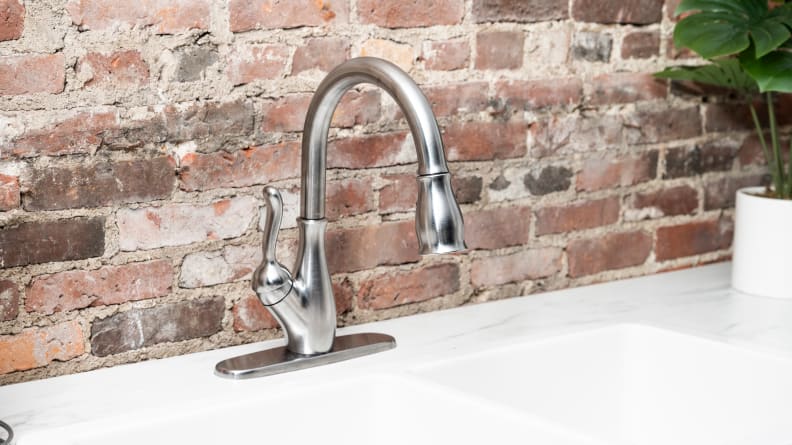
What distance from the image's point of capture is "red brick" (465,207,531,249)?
149 centimetres

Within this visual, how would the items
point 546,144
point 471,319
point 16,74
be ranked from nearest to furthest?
point 16,74
point 471,319
point 546,144

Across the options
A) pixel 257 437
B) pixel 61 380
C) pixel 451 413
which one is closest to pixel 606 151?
pixel 451 413

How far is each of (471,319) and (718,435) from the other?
1.26 feet

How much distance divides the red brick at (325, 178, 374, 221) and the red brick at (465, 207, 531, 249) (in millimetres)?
184

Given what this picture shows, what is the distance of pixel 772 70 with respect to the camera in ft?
4.58

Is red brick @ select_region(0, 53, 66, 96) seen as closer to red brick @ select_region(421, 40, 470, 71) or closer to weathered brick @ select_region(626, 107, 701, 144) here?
red brick @ select_region(421, 40, 470, 71)

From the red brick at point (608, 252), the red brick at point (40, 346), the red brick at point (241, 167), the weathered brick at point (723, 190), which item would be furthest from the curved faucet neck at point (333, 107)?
the weathered brick at point (723, 190)

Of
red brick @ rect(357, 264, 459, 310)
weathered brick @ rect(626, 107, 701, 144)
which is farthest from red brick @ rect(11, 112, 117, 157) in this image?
weathered brick @ rect(626, 107, 701, 144)

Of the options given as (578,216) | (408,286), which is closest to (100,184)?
(408,286)

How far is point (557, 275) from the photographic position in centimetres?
160

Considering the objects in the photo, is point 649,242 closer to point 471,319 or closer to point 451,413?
point 471,319

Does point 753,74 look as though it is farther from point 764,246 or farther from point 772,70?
point 764,246

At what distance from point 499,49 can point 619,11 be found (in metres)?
0.26

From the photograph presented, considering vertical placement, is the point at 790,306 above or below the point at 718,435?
above
